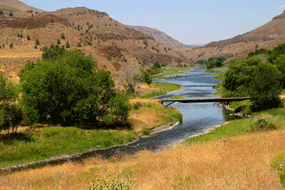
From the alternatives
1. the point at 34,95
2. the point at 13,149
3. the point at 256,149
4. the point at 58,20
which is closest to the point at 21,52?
the point at 58,20

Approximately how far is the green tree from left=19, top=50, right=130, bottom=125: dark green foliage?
3.26 meters

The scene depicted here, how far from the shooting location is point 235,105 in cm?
5409

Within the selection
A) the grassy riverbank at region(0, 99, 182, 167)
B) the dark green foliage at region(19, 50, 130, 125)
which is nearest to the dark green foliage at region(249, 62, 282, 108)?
the grassy riverbank at region(0, 99, 182, 167)

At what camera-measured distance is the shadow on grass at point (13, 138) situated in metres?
28.5

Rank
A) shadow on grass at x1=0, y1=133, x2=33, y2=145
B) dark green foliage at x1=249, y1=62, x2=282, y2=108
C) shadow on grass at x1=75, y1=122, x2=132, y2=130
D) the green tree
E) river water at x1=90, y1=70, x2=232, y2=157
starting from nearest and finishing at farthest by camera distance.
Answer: the green tree, shadow on grass at x1=0, y1=133, x2=33, y2=145, river water at x1=90, y1=70, x2=232, y2=157, shadow on grass at x1=75, y1=122, x2=132, y2=130, dark green foliage at x1=249, y1=62, x2=282, y2=108

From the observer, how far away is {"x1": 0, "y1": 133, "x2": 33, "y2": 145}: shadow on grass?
2852 cm

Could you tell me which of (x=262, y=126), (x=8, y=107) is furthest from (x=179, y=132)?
(x=8, y=107)

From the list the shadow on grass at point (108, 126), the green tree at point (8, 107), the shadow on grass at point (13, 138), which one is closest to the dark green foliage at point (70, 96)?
the shadow on grass at point (108, 126)

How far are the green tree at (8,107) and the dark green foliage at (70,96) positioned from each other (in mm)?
3259

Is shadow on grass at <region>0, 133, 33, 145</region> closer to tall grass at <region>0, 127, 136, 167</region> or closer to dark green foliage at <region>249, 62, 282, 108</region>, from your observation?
tall grass at <region>0, 127, 136, 167</region>

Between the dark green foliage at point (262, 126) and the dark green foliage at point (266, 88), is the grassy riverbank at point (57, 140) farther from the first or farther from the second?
the dark green foliage at point (266, 88)

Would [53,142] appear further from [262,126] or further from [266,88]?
[266,88]

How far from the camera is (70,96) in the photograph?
119ft

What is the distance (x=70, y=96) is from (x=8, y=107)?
29.6 ft
